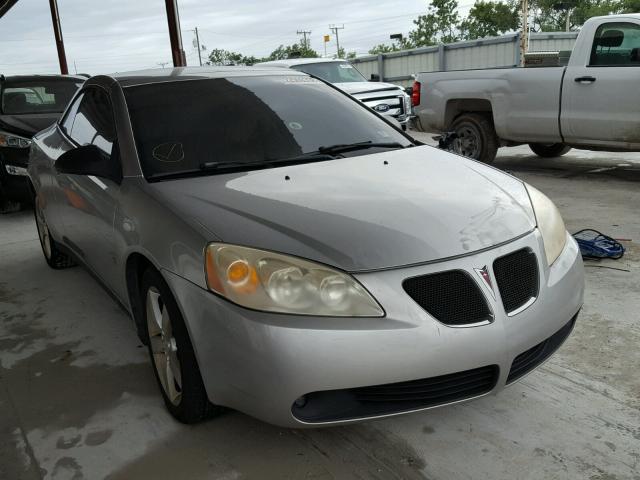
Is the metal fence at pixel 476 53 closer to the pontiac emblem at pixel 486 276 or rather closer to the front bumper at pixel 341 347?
the pontiac emblem at pixel 486 276

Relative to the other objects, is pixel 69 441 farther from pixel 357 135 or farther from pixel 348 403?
pixel 357 135

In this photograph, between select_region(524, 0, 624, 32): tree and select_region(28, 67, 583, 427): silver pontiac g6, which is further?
select_region(524, 0, 624, 32): tree

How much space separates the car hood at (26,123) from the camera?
24.3ft

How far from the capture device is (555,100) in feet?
24.7

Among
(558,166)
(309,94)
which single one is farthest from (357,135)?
(558,166)

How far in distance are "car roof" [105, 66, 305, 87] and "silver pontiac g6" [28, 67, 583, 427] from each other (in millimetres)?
203

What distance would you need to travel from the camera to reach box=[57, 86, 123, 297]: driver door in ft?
10.2

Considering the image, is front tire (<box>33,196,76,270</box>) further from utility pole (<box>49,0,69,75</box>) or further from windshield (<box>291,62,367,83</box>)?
utility pole (<box>49,0,69,75</box>)

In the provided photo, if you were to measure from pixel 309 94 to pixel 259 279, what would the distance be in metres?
1.82

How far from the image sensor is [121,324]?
152 inches

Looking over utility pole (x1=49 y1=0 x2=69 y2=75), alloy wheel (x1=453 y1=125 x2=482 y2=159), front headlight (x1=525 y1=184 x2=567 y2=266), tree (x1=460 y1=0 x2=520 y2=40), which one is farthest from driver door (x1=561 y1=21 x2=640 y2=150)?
tree (x1=460 y1=0 x2=520 y2=40)

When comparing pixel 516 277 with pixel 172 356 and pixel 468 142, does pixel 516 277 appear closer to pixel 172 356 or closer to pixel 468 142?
pixel 172 356

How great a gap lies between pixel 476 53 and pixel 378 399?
21.3 m

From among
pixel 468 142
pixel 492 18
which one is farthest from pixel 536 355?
pixel 492 18
